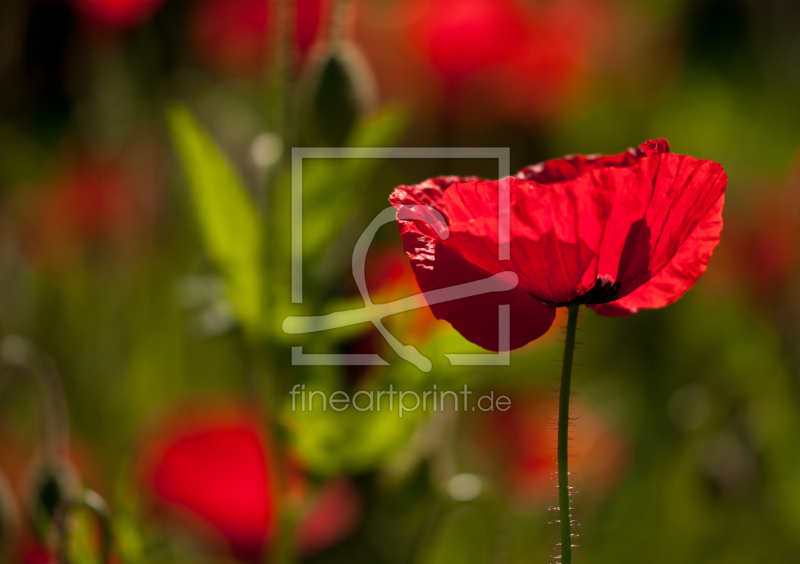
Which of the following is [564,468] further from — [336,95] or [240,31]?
[240,31]

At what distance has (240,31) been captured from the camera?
4.23 feet

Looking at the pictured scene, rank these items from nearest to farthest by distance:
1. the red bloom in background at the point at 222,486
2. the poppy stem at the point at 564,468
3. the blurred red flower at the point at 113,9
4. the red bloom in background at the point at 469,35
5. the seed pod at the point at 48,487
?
the poppy stem at the point at 564,468, the seed pod at the point at 48,487, the red bloom in background at the point at 222,486, the blurred red flower at the point at 113,9, the red bloom in background at the point at 469,35

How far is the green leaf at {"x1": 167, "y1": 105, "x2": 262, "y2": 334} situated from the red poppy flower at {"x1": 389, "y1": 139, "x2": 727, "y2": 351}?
27 cm

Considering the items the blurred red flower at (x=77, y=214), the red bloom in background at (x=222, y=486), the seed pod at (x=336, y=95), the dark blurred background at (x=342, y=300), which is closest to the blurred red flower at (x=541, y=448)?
the dark blurred background at (x=342, y=300)

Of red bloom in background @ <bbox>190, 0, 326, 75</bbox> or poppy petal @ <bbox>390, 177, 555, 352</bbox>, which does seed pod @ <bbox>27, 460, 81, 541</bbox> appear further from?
red bloom in background @ <bbox>190, 0, 326, 75</bbox>

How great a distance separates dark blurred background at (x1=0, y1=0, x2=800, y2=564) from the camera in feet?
2.08

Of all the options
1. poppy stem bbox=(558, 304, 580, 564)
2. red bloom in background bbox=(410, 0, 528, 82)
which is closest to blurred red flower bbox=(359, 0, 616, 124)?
red bloom in background bbox=(410, 0, 528, 82)

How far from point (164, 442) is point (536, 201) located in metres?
0.63

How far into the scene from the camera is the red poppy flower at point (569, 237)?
0.34 meters

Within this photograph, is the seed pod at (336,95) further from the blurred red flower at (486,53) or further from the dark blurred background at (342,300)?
the blurred red flower at (486,53)

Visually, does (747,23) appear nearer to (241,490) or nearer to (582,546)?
(582,546)

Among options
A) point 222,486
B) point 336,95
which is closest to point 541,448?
point 222,486

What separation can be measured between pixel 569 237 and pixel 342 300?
→ 33cm

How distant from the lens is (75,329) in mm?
1211
